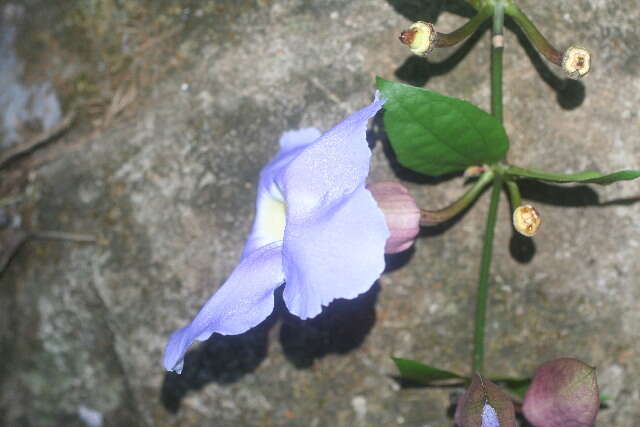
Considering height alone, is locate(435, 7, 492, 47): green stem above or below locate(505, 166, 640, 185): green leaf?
above

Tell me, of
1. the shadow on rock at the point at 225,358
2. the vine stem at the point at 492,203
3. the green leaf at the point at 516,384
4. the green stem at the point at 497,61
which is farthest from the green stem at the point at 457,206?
the shadow on rock at the point at 225,358

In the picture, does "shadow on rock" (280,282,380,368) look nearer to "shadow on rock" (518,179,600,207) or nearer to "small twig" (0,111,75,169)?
"shadow on rock" (518,179,600,207)

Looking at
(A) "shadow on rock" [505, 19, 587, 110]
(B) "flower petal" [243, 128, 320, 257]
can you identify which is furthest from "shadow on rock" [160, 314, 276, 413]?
(A) "shadow on rock" [505, 19, 587, 110]

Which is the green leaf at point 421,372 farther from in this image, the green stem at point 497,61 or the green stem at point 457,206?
the green stem at point 497,61

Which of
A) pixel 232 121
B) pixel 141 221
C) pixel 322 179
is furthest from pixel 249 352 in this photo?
pixel 322 179

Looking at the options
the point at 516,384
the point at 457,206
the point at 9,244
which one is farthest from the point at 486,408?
the point at 9,244

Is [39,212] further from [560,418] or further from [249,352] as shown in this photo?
[560,418]

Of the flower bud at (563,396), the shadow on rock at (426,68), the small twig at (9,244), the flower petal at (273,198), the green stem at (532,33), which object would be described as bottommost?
the small twig at (9,244)
